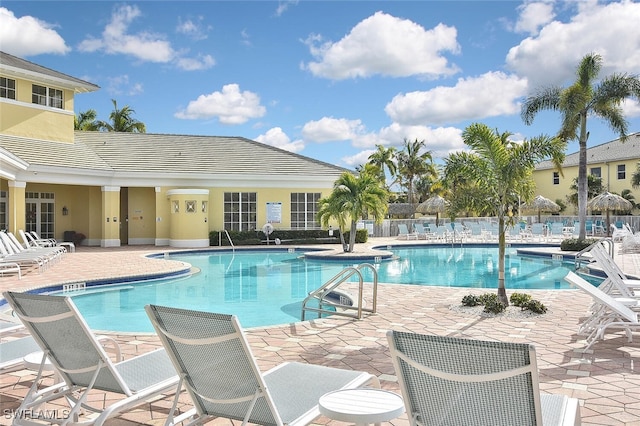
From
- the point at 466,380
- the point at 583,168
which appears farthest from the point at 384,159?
the point at 466,380

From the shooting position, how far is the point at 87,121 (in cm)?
4188

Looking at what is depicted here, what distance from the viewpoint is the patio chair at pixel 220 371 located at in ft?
9.75

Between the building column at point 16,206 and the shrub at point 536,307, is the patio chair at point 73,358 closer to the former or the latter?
the shrub at point 536,307

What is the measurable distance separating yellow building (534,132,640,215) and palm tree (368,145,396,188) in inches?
455

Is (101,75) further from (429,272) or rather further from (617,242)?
(617,242)

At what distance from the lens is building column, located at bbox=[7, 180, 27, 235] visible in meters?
19.7

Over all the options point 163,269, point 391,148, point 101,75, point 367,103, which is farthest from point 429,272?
point 391,148

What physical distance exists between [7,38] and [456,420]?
2431cm

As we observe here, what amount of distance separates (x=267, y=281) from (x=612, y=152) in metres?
39.6

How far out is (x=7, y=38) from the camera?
2156 centimetres

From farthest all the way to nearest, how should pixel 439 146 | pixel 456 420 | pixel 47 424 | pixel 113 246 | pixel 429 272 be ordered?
pixel 439 146, pixel 113 246, pixel 429 272, pixel 47 424, pixel 456 420

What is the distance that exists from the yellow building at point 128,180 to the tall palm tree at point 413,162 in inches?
753

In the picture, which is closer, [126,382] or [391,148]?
[126,382]

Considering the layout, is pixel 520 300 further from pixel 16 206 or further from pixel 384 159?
pixel 384 159
